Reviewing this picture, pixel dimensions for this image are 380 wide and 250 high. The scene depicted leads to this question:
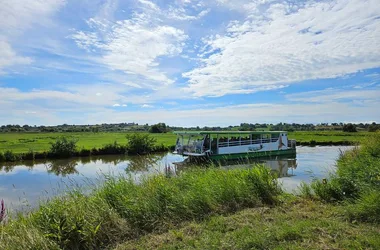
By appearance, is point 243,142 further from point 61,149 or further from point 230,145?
point 61,149

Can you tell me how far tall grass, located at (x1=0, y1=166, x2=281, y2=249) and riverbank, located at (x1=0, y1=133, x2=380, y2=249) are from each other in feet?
0.05

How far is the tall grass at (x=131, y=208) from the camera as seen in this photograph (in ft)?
13.2

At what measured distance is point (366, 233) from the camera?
387 centimetres

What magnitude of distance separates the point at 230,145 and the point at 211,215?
19468mm

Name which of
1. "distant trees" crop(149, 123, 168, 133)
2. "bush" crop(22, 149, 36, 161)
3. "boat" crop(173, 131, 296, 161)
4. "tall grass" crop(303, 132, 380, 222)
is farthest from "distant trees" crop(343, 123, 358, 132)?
"tall grass" crop(303, 132, 380, 222)

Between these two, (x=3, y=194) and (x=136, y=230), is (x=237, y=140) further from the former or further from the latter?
(x=136, y=230)

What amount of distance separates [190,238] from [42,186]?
13.4 metres

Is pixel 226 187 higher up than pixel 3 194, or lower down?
higher up

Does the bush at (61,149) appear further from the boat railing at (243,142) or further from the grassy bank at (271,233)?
the grassy bank at (271,233)

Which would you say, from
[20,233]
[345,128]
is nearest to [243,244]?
[20,233]

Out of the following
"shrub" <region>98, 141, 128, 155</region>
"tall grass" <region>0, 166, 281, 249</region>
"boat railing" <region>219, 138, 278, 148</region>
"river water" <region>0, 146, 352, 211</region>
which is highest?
"boat railing" <region>219, 138, 278, 148</region>

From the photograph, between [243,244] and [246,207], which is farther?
[246,207]

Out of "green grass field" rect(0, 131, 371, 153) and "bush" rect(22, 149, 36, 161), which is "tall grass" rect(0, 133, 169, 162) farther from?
"green grass field" rect(0, 131, 371, 153)

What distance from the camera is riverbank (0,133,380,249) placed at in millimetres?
3838
